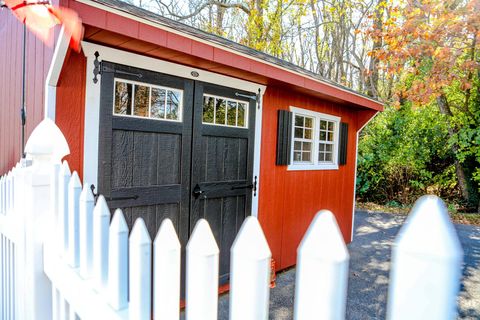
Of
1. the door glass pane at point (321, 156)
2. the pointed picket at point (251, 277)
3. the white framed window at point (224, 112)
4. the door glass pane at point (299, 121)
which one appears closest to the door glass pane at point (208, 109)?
the white framed window at point (224, 112)

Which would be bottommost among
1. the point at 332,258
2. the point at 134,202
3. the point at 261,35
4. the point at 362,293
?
the point at 362,293

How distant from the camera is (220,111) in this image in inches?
134

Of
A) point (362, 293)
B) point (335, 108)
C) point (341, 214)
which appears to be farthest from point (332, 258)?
point (341, 214)

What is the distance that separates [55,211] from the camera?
1304 mm

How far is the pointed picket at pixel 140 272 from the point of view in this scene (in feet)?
2.72

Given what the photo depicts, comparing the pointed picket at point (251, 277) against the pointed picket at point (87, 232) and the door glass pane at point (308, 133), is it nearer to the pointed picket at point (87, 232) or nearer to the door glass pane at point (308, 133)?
the pointed picket at point (87, 232)

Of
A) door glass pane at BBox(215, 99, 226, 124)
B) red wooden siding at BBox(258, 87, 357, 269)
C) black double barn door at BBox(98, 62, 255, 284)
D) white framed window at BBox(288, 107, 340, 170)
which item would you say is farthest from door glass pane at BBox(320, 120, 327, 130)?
door glass pane at BBox(215, 99, 226, 124)

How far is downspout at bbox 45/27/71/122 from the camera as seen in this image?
1997 mm

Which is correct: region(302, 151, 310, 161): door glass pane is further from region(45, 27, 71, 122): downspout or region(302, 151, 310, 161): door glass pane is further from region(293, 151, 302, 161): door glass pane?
region(45, 27, 71, 122): downspout

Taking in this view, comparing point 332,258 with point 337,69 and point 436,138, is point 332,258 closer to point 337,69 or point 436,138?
point 436,138

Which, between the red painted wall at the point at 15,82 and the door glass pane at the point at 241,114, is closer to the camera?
the red painted wall at the point at 15,82

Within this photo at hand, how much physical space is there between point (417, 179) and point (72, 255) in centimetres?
969

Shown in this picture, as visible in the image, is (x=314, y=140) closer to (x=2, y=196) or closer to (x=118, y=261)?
(x=2, y=196)

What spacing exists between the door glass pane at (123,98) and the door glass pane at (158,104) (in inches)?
8.5
